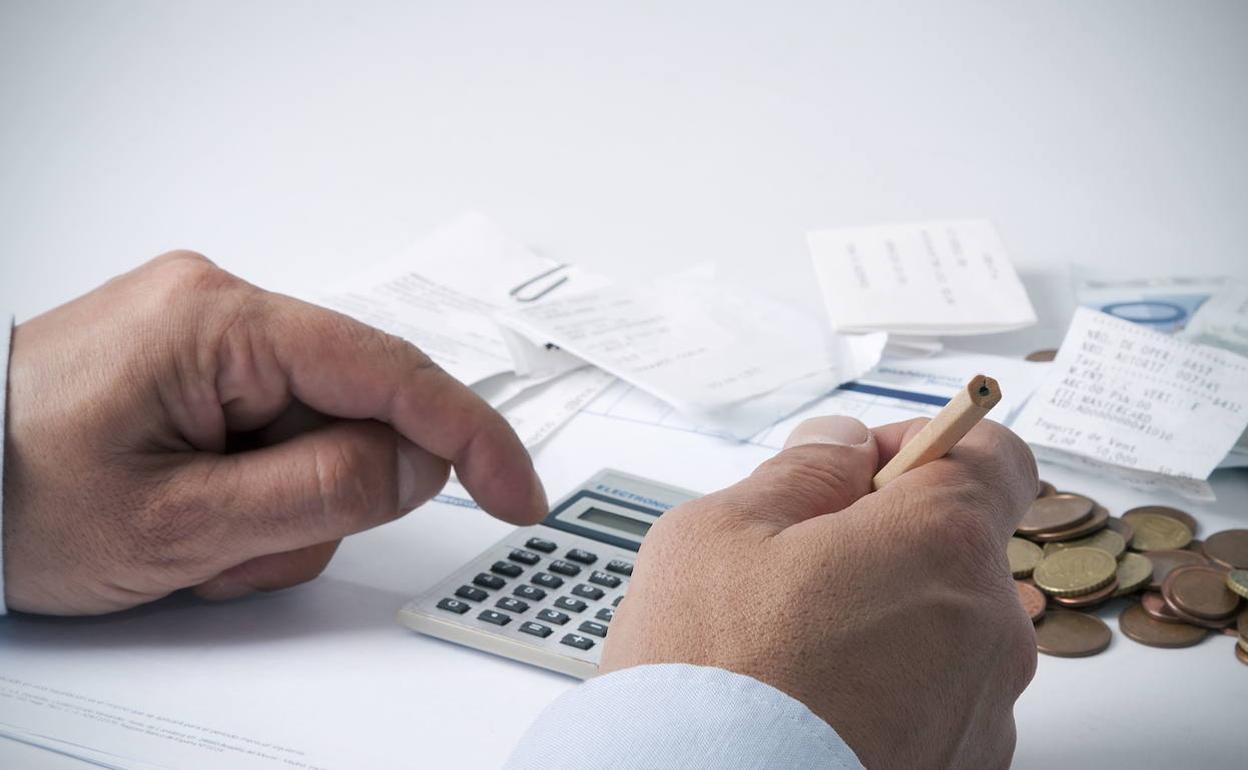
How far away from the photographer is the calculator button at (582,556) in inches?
31.5

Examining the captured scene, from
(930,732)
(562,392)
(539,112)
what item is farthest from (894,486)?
(539,112)

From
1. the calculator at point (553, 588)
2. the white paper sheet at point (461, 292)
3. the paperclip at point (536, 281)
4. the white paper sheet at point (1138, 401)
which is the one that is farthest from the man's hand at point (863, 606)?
the paperclip at point (536, 281)

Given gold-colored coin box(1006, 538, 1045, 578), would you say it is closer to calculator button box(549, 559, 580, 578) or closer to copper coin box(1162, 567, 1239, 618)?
copper coin box(1162, 567, 1239, 618)

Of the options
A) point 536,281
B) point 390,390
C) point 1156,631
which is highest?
point 390,390

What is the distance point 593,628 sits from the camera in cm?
73

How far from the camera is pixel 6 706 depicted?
70 cm

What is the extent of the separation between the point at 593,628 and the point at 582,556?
0.29 feet

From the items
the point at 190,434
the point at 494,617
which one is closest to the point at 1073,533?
the point at 494,617

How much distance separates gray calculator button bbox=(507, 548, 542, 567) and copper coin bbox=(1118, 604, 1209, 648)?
Result: 0.38 meters

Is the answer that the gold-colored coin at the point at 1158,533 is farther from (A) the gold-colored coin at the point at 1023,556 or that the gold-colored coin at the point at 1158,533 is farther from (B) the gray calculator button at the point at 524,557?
(B) the gray calculator button at the point at 524,557

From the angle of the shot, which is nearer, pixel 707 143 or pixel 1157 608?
pixel 1157 608

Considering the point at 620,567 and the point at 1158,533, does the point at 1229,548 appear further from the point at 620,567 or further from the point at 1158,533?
the point at 620,567

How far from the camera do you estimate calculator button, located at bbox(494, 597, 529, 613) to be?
759mm

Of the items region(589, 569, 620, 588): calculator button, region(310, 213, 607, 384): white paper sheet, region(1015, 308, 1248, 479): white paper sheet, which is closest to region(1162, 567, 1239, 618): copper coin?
region(1015, 308, 1248, 479): white paper sheet
